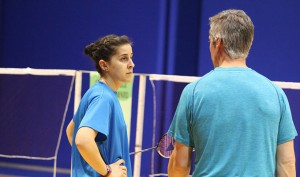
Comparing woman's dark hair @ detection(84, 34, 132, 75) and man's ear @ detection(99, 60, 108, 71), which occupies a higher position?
woman's dark hair @ detection(84, 34, 132, 75)

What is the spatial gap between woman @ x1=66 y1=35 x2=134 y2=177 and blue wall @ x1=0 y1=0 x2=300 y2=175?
2.60 metres

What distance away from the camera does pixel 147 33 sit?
735cm

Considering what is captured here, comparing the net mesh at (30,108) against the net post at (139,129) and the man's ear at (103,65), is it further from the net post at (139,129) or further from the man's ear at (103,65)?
the man's ear at (103,65)

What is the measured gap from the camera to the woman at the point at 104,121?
268 centimetres

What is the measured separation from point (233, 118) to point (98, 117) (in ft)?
2.55

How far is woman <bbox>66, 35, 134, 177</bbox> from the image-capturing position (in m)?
2.68

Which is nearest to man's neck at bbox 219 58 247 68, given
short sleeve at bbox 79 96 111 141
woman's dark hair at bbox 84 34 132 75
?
short sleeve at bbox 79 96 111 141

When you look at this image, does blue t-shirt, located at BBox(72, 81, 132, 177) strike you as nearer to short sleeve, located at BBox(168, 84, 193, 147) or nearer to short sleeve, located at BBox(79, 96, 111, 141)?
short sleeve, located at BBox(79, 96, 111, 141)

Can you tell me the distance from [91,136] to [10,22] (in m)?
6.16

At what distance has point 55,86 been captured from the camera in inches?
298

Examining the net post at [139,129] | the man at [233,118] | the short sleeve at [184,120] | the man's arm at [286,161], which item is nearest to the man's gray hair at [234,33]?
the man at [233,118]

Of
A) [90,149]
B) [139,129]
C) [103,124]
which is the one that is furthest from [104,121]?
[139,129]

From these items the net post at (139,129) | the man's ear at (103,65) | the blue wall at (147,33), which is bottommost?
the net post at (139,129)

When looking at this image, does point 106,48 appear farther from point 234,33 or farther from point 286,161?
point 286,161
